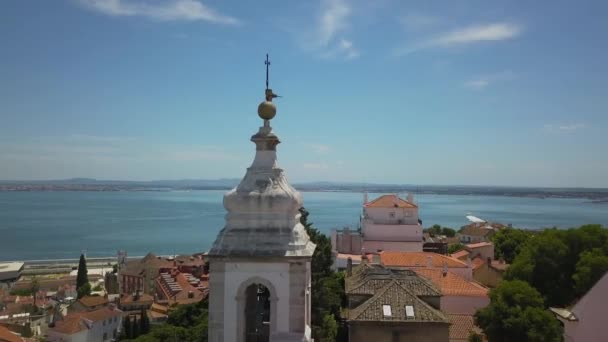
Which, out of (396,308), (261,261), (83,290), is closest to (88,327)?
(83,290)

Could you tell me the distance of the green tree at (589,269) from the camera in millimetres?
21438

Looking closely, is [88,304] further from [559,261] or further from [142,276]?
[559,261]

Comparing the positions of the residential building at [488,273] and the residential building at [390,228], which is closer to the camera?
the residential building at [488,273]

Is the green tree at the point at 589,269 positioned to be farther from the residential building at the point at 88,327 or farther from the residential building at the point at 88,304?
the residential building at the point at 88,304

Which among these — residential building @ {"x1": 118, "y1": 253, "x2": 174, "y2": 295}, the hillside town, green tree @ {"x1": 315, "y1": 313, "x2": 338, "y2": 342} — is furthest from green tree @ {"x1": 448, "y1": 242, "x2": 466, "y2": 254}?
green tree @ {"x1": 315, "y1": 313, "x2": 338, "y2": 342}

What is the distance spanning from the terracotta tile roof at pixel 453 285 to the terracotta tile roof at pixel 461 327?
77.3 inches

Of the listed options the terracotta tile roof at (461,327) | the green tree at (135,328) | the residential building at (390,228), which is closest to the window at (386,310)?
the terracotta tile roof at (461,327)

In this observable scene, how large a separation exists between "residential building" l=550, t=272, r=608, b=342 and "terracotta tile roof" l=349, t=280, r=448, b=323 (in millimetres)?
4242

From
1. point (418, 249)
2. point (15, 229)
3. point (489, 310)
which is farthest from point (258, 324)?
point (15, 229)

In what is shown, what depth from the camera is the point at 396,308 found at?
64.2 ft

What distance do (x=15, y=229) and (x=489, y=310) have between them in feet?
449

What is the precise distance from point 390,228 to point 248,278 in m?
39.3

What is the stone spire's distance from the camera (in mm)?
6984

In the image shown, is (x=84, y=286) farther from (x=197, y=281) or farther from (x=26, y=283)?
(x=26, y=283)
